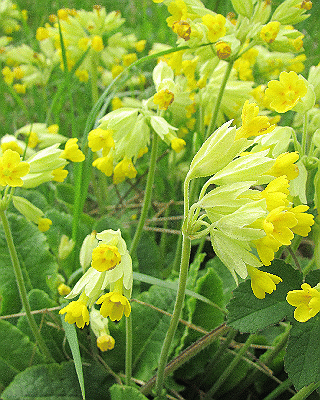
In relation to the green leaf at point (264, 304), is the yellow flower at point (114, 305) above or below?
above

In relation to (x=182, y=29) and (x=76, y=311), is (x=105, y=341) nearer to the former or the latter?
(x=76, y=311)

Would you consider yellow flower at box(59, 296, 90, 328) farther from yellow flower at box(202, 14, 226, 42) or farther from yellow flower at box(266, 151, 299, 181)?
yellow flower at box(202, 14, 226, 42)

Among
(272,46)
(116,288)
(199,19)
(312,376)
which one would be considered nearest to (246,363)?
(312,376)

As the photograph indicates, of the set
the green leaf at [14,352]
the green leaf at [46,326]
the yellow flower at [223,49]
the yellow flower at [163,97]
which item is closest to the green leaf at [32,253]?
the green leaf at [46,326]

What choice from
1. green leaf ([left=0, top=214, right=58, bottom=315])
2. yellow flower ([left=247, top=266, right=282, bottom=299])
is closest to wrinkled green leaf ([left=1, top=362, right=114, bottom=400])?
green leaf ([left=0, top=214, right=58, bottom=315])

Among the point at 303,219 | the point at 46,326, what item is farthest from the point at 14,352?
the point at 303,219

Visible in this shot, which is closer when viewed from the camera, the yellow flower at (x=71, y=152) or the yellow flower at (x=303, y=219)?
the yellow flower at (x=303, y=219)

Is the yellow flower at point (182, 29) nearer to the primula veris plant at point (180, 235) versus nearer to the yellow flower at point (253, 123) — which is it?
the primula veris plant at point (180, 235)
